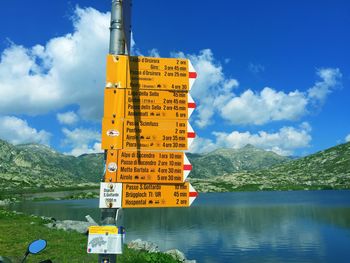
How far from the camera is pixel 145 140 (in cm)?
783

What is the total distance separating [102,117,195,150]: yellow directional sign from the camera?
7520mm

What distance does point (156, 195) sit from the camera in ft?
25.5

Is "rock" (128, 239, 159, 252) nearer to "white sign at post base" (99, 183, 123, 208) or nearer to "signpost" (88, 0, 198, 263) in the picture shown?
"signpost" (88, 0, 198, 263)

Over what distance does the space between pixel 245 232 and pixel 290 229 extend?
867 centimetres

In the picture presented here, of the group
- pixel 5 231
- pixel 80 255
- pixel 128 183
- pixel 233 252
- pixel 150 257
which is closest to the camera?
pixel 128 183

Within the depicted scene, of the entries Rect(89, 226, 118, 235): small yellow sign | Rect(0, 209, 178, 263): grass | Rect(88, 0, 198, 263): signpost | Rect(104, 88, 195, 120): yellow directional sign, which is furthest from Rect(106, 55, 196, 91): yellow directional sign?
Result: Rect(0, 209, 178, 263): grass

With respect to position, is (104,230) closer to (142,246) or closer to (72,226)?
(142,246)

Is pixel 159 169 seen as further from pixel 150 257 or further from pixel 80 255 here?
pixel 80 255

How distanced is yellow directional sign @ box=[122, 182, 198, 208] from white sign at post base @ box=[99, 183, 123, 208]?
0.65 feet

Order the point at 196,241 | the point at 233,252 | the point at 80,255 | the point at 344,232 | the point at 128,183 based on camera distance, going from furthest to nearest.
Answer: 1. the point at 344,232
2. the point at 196,241
3. the point at 233,252
4. the point at 80,255
5. the point at 128,183

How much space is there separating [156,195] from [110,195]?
1039 mm

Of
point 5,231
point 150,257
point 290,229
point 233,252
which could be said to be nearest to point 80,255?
point 150,257

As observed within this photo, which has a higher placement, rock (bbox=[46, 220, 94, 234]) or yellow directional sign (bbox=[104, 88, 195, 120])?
yellow directional sign (bbox=[104, 88, 195, 120])

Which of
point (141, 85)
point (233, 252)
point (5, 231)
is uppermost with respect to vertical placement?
point (141, 85)
